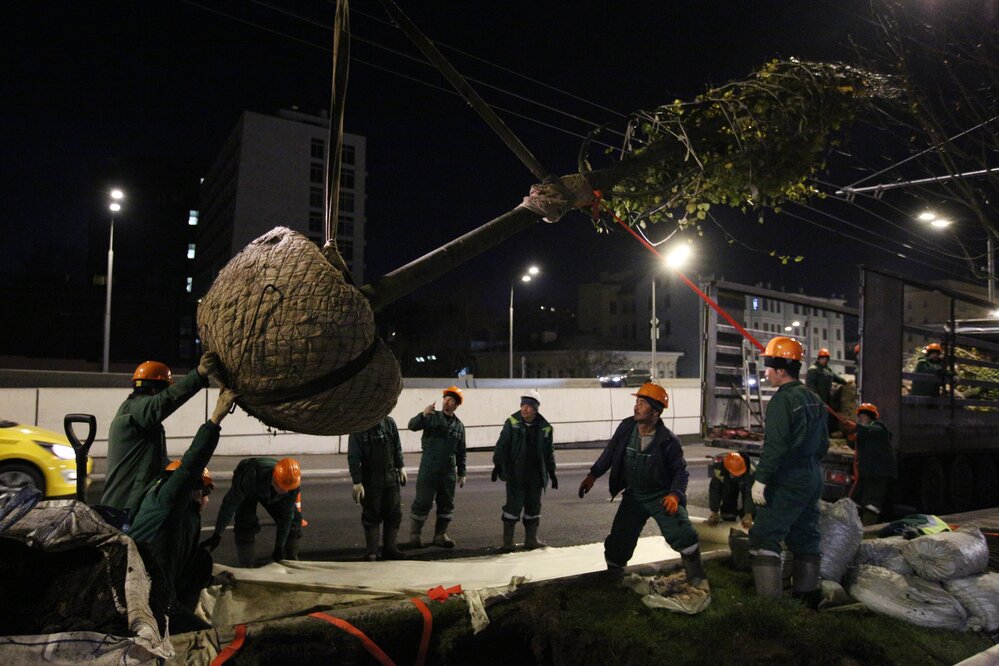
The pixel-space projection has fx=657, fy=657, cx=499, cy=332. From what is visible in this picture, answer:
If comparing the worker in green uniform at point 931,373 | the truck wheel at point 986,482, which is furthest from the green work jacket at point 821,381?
the truck wheel at point 986,482

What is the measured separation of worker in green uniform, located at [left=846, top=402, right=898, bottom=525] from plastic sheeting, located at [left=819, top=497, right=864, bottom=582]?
125 inches

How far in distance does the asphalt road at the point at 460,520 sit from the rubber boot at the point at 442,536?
3.3 inches

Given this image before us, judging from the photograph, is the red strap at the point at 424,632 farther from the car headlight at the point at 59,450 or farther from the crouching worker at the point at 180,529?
the car headlight at the point at 59,450

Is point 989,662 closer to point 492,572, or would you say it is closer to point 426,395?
point 492,572

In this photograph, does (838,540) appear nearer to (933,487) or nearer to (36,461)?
(933,487)

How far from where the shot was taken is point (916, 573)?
4.66 metres

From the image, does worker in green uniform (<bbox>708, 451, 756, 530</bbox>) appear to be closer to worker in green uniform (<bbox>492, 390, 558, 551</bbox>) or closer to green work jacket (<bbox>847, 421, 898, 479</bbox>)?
green work jacket (<bbox>847, 421, 898, 479</bbox>)

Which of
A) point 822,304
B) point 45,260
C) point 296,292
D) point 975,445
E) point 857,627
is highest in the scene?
point 45,260

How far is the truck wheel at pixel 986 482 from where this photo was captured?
32.2ft

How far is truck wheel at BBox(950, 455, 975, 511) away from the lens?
9219mm

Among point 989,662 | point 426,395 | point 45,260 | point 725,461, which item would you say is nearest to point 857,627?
point 989,662

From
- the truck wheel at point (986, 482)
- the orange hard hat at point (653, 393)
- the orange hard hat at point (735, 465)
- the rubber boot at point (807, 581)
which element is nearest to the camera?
the rubber boot at point (807, 581)

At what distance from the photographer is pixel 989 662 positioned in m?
3.54

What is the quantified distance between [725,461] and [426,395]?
886 cm
